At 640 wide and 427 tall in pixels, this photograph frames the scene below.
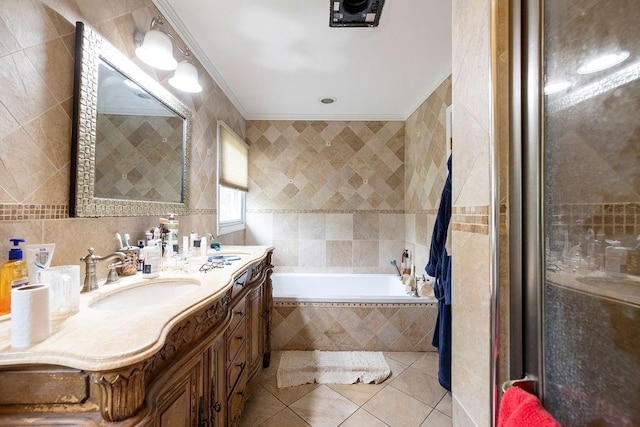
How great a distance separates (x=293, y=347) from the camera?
7.52 ft

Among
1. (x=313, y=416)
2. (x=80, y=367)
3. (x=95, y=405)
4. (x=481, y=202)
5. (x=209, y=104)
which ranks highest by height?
(x=209, y=104)

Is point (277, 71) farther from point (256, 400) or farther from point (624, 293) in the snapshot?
point (256, 400)

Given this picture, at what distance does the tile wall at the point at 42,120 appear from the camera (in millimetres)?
770

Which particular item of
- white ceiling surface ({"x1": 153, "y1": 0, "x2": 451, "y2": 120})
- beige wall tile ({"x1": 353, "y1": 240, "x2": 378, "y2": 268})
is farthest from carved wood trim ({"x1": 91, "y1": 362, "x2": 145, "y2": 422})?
beige wall tile ({"x1": 353, "y1": 240, "x2": 378, "y2": 268})

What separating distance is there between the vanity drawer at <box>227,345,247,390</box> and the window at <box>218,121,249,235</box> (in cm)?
124

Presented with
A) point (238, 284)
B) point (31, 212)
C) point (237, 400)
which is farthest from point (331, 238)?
point (31, 212)

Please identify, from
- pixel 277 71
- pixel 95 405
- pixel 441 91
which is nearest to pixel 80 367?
pixel 95 405

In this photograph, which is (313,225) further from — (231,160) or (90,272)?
(90,272)

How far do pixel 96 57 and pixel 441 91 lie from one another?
244 centimetres

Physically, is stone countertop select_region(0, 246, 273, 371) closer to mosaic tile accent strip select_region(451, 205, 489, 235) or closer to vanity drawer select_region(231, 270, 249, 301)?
vanity drawer select_region(231, 270, 249, 301)

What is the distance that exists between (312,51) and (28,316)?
6.77ft

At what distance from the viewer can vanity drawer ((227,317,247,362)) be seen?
1.22 m

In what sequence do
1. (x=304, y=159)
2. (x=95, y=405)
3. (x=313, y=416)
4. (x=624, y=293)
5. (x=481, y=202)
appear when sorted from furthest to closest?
(x=304, y=159), (x=313, y=416), (x=481, y=202), (x=95, y=405), (x=624, y=293)

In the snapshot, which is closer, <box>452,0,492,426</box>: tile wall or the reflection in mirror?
<box>452,0,492,426</box>: tile wall
